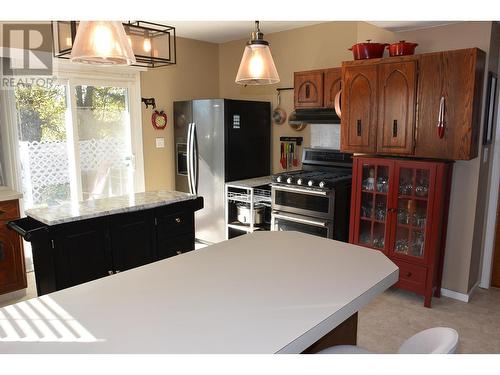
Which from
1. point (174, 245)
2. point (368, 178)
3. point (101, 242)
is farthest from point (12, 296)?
point (368, 178)

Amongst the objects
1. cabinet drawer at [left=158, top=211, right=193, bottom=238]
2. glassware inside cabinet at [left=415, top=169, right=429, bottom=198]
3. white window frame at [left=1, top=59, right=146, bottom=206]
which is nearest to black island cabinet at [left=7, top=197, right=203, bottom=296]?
cabinet drawer at [left=158, top=211, right=193, bottom=238]

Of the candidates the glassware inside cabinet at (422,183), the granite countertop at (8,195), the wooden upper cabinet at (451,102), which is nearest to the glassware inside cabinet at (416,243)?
the glassware inside cabinet at (422,183)

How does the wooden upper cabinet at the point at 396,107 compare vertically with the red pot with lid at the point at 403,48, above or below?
below

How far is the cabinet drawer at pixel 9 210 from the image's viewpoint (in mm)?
3171

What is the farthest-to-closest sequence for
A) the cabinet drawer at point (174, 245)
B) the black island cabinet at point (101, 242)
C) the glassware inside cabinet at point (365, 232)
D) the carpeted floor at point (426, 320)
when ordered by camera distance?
the glassware inside cabinet at point (365, 232) → the cabinet drawer at point (174, 245) → the carpeted floor at point (426, 320) → the black island cabinet at point (101, 242)

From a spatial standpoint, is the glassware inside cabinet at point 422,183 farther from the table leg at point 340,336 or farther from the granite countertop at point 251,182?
the granite countertop at point 251,182

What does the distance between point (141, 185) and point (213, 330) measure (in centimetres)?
395

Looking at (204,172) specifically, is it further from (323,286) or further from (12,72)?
(323,286)

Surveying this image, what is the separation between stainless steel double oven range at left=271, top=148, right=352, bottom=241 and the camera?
11.9 ft

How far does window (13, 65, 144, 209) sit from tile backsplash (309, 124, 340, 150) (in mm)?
2075

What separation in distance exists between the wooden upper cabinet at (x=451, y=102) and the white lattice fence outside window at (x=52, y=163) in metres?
3.36
